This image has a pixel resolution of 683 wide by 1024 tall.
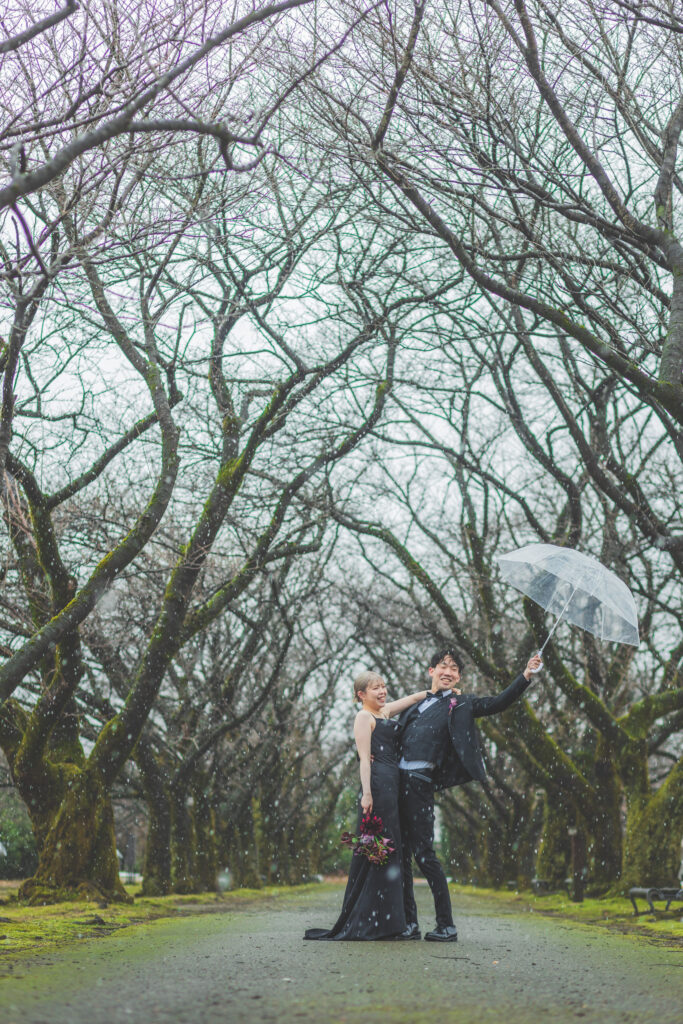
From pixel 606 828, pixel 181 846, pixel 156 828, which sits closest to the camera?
pixel 606 828

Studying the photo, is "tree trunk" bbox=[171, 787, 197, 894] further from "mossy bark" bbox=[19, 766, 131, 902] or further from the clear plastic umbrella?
the clear plastic umbrella

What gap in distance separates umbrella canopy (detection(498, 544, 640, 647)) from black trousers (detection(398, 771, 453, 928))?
180 centimetres

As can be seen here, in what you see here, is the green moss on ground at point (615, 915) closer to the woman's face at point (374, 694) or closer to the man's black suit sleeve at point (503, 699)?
the man's black suit sleeve at point (503, 699)

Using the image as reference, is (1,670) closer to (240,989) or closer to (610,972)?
(240,989)

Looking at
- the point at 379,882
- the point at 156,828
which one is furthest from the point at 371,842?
the point at 156,828

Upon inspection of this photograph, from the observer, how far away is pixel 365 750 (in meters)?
7.66

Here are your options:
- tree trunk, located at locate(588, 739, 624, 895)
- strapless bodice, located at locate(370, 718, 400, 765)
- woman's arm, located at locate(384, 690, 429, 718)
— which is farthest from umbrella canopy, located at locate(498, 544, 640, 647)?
tree trunk, located at locate(588, 739, 624, 895)

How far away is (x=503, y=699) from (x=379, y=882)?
171 centimetres

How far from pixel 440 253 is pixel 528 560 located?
673 centimetres

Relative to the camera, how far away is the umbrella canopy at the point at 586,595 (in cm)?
768

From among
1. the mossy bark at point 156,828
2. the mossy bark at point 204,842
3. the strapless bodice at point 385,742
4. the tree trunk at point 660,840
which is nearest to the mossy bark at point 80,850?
the mossy bark at point 156,828

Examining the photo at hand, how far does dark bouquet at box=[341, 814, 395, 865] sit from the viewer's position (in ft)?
24.0

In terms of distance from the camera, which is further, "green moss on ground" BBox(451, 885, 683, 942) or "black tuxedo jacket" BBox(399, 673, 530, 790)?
"green moss on ground" BBox(451, 885, 683, 942)

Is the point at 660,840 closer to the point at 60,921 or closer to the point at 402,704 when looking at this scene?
the point at 402,704
